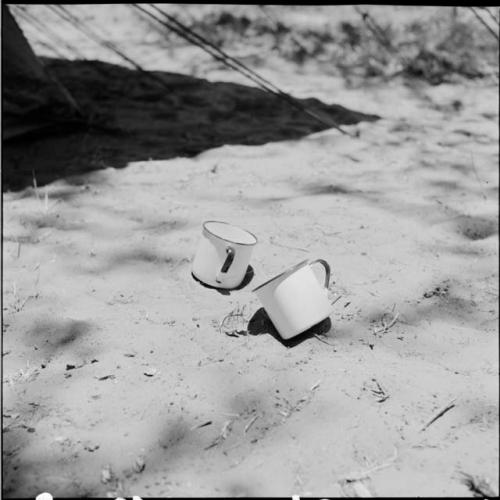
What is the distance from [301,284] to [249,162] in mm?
1394

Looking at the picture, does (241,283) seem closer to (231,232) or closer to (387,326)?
(231,232)

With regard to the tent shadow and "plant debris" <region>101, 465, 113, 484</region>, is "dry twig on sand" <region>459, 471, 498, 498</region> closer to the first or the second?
"plant debris" <region>101, 465, 113, 484</region>

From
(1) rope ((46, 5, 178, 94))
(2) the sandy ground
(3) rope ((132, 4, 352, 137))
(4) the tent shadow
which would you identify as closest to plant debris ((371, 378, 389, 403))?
(2) the sandy ground

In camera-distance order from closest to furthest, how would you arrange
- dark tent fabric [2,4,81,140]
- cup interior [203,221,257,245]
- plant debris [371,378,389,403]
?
plant debris [371,378,389,403]
cup interior [203,221,257,245]
dark tent fabric [2,4,81,140]

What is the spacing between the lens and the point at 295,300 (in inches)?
67.0

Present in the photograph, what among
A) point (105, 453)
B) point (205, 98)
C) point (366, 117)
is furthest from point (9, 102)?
point (105, 453)

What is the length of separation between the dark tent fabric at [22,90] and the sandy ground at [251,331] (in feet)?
0.53

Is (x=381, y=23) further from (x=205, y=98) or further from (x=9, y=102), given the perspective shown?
(x=9, y=102)

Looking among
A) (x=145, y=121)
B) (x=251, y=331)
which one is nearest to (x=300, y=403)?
(x=251, y=331)

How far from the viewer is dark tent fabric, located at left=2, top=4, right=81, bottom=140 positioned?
3189 millimetres

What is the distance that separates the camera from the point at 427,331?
1.78 metres

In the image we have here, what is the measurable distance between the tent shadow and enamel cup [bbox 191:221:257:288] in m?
1.15

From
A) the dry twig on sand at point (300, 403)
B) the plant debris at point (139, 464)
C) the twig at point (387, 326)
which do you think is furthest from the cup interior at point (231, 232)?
the plant debris at point (139, 464)

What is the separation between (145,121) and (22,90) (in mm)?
657
